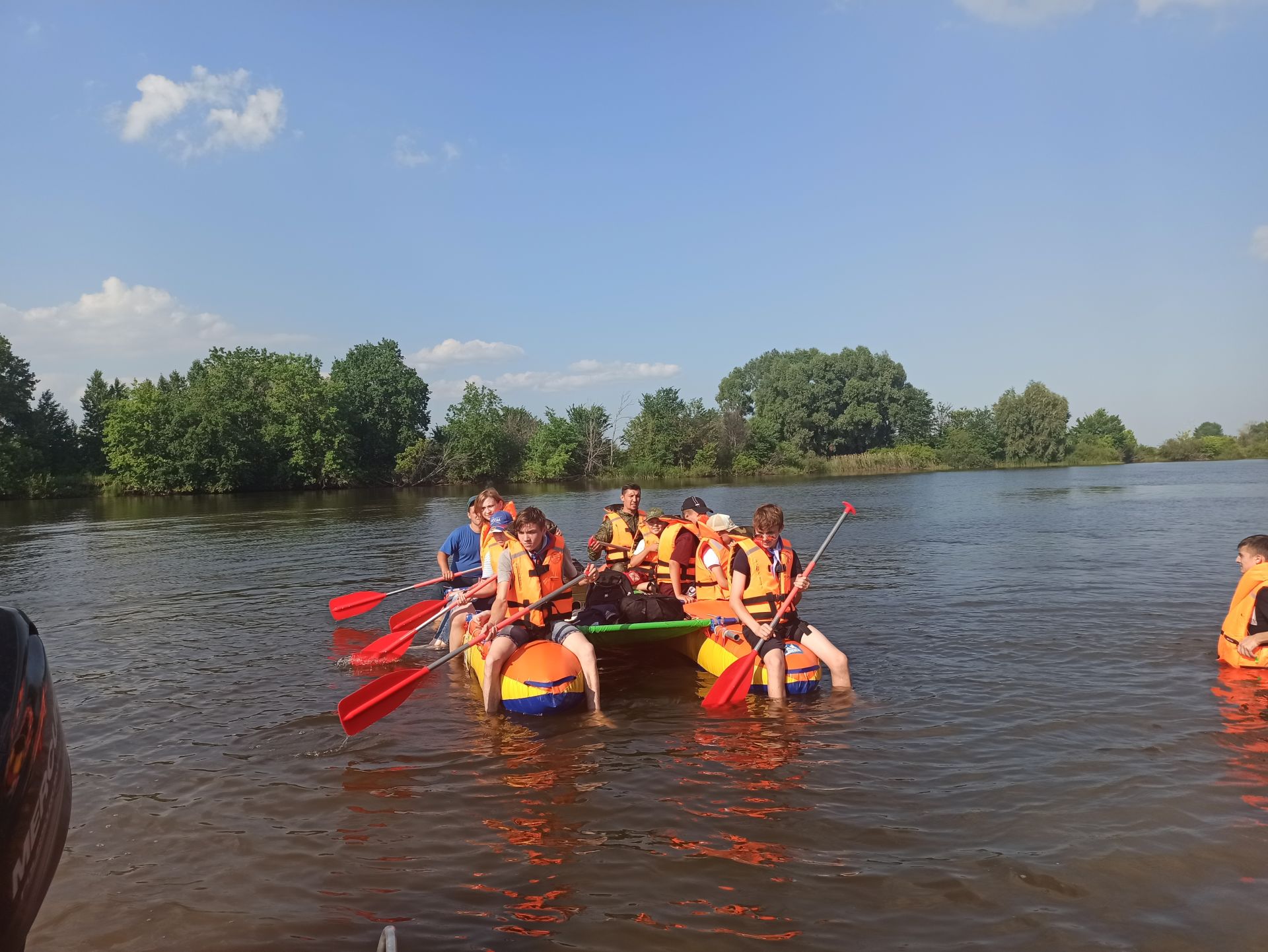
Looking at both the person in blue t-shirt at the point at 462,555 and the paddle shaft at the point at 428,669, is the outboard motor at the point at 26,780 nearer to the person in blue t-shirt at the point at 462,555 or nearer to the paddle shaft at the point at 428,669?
the paddle shaft at the point at 428,669

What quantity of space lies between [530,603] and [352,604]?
15.1ft

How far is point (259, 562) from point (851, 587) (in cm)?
1099

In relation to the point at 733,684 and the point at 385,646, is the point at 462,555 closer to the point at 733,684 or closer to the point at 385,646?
the point at 385,646

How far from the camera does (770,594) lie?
6.61 m

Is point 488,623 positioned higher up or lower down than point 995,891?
higher up

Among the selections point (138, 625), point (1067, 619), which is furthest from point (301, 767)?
point (1067, 619)

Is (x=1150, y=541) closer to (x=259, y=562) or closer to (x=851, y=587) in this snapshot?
(x=851, y=587)

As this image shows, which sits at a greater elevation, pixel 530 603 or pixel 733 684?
pixel 530 603

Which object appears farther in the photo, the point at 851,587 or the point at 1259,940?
the point at 851,587

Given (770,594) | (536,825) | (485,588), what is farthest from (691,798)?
(485,588)

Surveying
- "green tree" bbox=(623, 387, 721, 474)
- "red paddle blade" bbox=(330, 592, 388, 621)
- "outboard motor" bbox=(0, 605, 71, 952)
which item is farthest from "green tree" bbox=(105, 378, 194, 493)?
"outboard motor" bbox=(0, 605, 71, 952)

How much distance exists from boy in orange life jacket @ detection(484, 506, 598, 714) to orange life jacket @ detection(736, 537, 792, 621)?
1.29m

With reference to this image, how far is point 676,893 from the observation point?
12.7 feet

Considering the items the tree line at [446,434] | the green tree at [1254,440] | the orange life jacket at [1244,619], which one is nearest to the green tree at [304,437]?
the tree line at [446,434]
